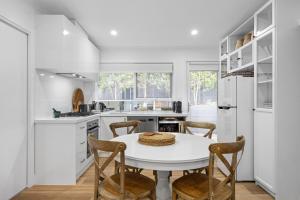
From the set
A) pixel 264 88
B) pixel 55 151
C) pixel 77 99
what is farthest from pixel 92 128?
pixel 264 88

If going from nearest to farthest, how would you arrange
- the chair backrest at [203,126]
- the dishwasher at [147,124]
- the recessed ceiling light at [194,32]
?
the chair backrest at [203,126], the recessed ceiling light at [194,32], the dishwasher at [147,124]

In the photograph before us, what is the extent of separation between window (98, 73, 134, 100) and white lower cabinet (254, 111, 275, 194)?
301 cm

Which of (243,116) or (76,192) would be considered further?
(243,116)

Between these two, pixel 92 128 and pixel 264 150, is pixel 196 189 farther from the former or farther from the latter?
pixel 92 128

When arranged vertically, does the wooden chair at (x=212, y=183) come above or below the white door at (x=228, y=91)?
below

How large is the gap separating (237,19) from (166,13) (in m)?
1.16

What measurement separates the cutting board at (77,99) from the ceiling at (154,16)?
1.16 meters

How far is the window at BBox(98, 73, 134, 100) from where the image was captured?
16.5 ft

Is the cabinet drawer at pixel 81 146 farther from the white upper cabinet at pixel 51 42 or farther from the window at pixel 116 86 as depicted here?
the window at pixel 116 86

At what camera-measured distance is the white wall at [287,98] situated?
232 centimetres

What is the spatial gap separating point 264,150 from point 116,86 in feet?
11.4

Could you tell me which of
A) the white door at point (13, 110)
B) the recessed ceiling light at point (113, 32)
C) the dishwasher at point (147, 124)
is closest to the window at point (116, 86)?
the dishwasher at point (147, 124)

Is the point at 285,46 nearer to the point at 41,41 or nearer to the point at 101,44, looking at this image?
the point at 41,41

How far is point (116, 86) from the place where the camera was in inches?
198
